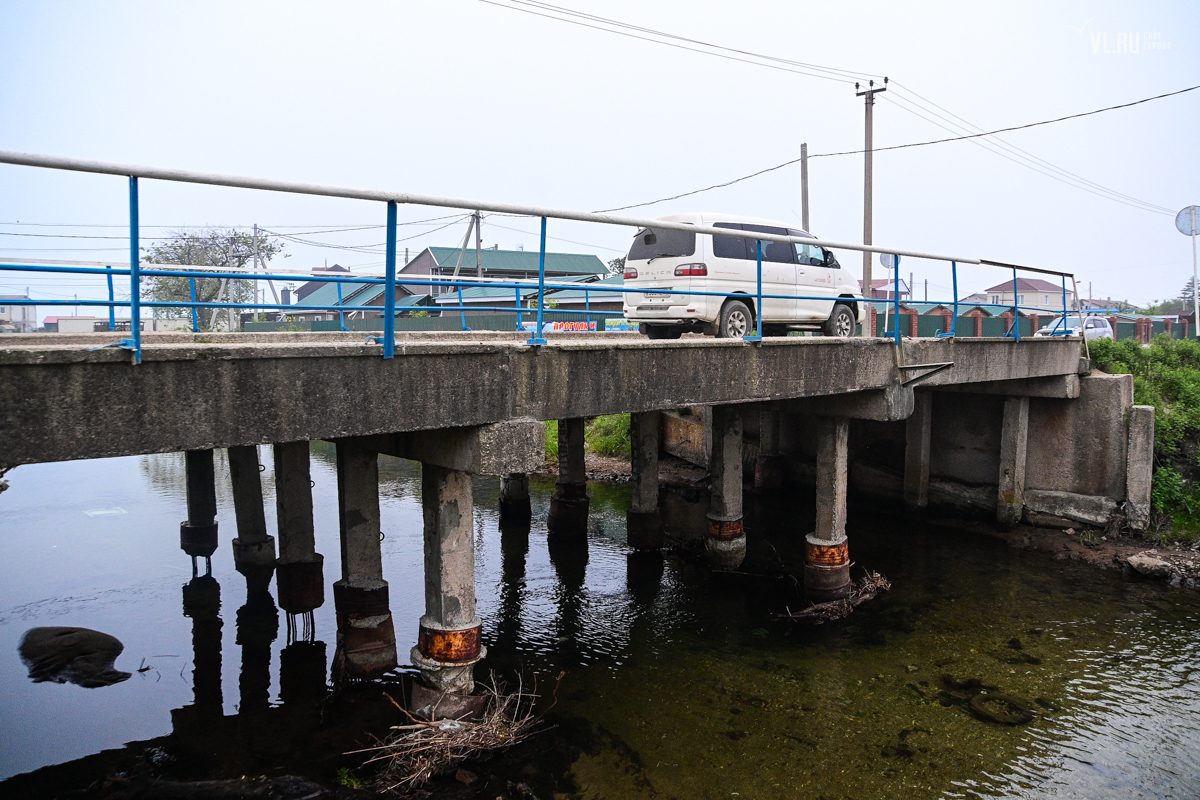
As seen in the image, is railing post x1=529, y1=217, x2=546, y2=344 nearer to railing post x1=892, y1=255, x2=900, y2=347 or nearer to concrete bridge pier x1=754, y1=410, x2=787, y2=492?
railing post x1=892, y1=255, x2=900, y2=347

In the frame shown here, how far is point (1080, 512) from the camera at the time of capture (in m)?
15.3

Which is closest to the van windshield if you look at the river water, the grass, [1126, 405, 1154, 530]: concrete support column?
the river water

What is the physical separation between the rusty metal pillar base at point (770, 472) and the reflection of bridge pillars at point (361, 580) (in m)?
12.2

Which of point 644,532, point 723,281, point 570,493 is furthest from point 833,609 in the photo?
point 570,493

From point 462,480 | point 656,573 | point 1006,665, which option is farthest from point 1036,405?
point 462,480

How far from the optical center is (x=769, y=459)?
19.6 meters

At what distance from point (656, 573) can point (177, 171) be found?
10.6m

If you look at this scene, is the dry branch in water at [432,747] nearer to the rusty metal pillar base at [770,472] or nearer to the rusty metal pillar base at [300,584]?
the rusty metal pillar base at [300,584]

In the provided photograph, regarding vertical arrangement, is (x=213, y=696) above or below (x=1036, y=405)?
below

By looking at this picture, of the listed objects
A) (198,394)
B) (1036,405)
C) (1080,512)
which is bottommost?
(1080,512)

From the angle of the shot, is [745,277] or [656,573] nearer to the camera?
[745,277]

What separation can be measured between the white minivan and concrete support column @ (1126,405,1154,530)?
7011mm

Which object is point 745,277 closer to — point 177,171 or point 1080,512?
point 177,171

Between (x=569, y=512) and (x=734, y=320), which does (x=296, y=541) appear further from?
(x=734, y=320)
